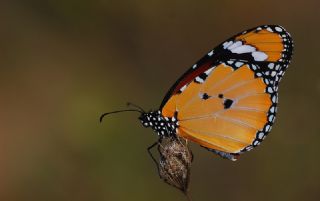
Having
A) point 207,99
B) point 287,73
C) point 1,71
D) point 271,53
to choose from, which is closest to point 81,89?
point 1,71

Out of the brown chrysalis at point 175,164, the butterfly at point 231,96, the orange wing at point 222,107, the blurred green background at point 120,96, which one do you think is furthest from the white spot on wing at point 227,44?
the blurred green background at point 120,96

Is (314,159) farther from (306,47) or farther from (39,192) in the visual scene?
(39,192)

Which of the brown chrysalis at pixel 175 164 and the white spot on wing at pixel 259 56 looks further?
the white spot on wing at pixel 259 56

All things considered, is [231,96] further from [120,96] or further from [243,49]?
[120,96]

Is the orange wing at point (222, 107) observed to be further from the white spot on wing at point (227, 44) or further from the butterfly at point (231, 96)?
the white spot on wing at point (227, 44)

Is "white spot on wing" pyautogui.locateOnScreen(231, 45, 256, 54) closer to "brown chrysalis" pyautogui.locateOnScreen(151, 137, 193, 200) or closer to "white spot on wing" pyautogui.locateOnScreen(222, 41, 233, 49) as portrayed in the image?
"white spot on wing" pyautogui.locateOnScreen(222, 41, 233, 49)

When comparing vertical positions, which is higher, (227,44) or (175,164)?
(227,44)

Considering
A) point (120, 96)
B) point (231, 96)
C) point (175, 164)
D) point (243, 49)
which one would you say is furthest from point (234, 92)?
point (120, 96)
